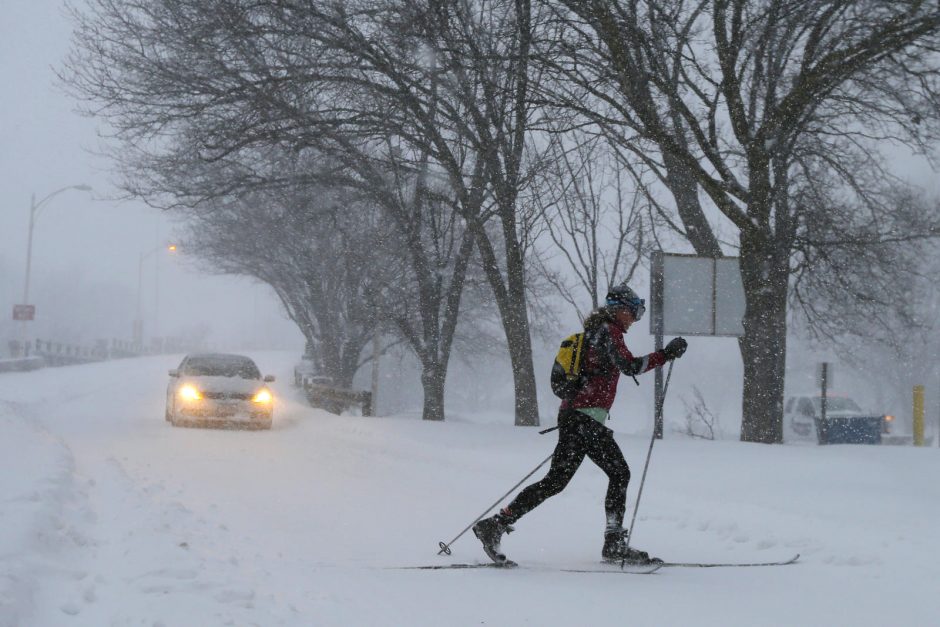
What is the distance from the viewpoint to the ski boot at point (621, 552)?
19.5 feet

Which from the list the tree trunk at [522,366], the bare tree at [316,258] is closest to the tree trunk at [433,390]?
the tree trunk at [522,366]

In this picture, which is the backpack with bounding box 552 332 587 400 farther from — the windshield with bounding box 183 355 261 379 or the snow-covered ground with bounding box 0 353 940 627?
the windshield with bounding box 183 355 261 379

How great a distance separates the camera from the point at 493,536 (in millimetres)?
5906

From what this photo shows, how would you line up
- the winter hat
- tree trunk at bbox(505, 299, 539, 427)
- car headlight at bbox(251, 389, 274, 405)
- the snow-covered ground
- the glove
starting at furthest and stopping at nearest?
1. tree trunk at bbox(505, 299, 539, 427)
2. car headlight at bbox(251, 389, 274, 405)
3. the winter hat
4. the glove
5. the snow-covered ground

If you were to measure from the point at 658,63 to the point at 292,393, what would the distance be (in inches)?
999

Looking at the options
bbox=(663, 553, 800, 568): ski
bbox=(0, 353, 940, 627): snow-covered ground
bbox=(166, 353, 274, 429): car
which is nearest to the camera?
bbox=(0, 353, 940, 627): snow-covered ground

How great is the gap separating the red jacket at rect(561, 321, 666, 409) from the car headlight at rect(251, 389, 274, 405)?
1214 cm

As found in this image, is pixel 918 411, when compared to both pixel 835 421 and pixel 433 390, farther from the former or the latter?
pixel 433 390

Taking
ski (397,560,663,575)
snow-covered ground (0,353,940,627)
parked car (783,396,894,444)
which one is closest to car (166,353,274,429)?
snow-covered ground (0,353,940,627)

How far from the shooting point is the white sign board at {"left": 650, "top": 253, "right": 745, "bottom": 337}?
13.7 metres

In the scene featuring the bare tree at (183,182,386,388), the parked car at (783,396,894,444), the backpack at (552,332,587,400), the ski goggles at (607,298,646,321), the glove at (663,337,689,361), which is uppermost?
the bare tree at (183,182,386,388)

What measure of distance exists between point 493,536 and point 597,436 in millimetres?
992

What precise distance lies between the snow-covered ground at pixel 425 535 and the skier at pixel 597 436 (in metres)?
0.30

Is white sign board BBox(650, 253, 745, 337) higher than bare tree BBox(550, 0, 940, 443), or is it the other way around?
bare tree BBox(550, 0, 940, 443)
